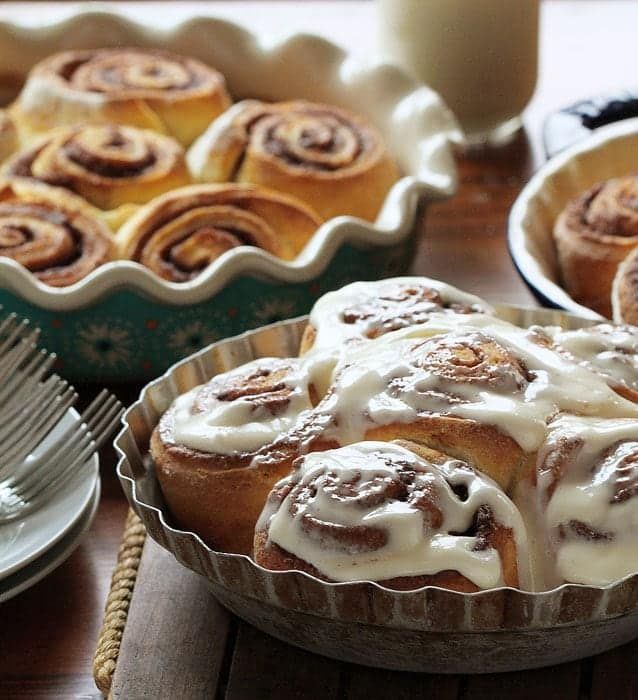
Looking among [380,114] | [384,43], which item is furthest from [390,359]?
[384,43]

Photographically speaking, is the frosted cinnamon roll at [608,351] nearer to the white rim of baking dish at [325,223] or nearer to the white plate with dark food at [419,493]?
the white plate with dark food at [419,493]

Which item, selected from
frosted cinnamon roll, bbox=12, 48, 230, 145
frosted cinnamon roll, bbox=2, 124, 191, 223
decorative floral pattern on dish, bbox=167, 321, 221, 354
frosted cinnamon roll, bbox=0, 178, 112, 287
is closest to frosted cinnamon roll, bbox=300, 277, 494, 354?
decorative floral pattern on dish, bbox=167, 321, 221, 354

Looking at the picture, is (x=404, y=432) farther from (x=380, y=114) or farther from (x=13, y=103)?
(x=13, y=103)

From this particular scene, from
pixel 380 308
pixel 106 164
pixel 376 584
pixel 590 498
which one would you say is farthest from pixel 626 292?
pixel 106 164

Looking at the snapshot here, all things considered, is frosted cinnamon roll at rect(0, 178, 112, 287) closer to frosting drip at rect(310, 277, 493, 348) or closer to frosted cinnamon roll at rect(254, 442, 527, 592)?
frosting drip at rect(310, 277, 493, 348)

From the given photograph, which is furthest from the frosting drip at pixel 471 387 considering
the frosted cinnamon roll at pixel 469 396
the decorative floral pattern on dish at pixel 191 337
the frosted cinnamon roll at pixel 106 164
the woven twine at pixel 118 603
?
the frosted cinnamon roll at pixel 106 164

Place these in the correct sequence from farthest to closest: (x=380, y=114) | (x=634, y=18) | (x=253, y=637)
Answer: (x=634, y=18), (x=380, y=114), (x=253, y=637)
